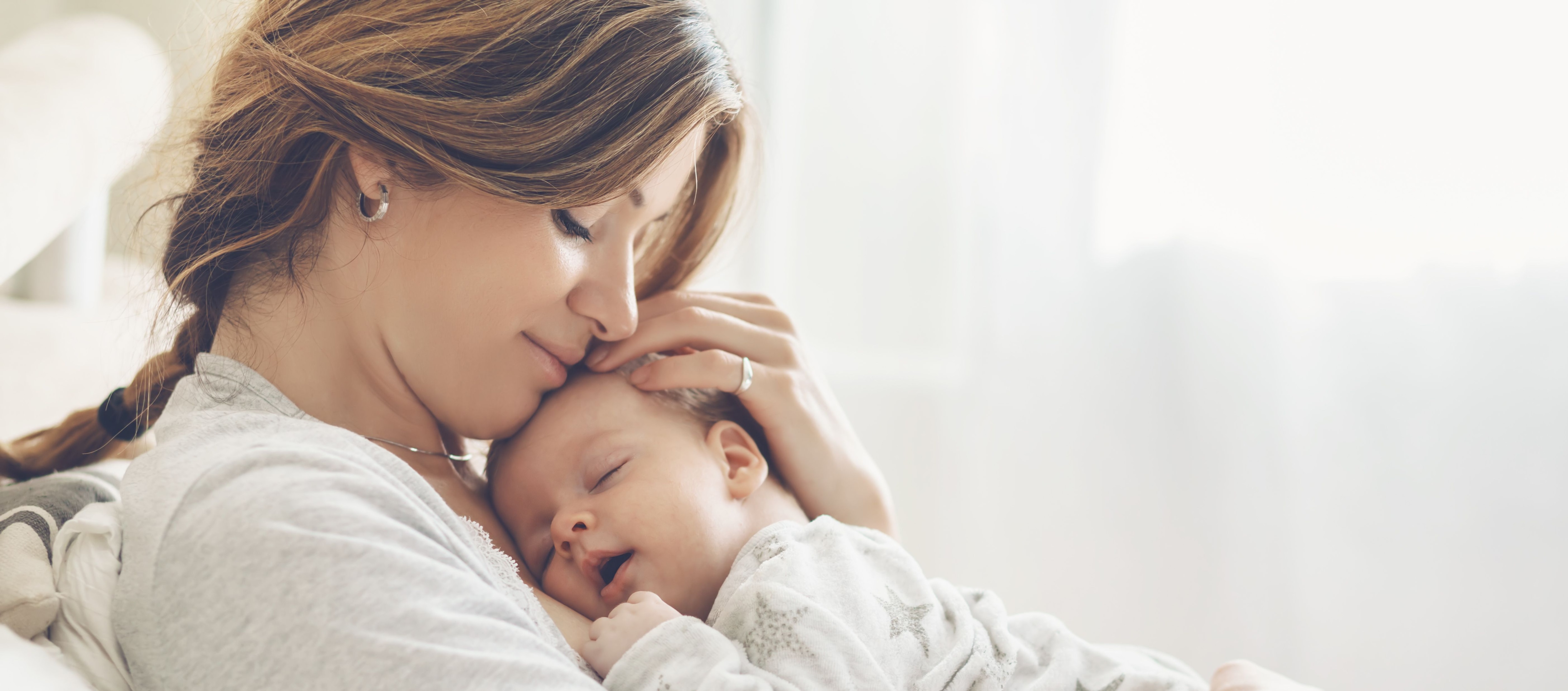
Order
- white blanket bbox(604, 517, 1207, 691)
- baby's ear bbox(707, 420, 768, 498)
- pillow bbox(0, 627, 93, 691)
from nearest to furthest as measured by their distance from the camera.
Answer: pillow bbox(0, 627, 93, 691) < white blanket bbox(604, 517, 1207, 691) < baby's ear bbox(707, 420, 768, 498)

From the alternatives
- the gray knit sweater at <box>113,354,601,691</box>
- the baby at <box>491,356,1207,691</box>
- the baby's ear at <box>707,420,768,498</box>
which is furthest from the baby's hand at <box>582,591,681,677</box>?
the baby's ear at <box>707,420,768,498</box>

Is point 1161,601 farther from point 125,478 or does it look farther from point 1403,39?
point 125,478

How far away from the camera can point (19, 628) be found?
74 cm

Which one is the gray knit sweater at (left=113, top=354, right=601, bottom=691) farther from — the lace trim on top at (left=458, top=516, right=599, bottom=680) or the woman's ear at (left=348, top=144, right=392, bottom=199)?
the woman's ear at (left=348, top=144, right=392, bottom=199)

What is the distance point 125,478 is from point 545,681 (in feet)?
1.30

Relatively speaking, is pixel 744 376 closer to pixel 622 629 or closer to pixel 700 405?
pixel 700 405

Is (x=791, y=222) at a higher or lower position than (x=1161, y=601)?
higher

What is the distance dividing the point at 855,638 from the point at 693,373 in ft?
1.16

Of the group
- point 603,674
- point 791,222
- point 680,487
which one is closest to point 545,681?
point 603,674

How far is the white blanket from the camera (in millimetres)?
829

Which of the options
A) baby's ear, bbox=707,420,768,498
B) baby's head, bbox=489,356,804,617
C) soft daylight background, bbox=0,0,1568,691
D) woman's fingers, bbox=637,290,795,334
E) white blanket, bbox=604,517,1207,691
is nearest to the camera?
white blanket, bbox=604,517,1207,691

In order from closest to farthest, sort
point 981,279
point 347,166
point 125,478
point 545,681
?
point 545,681 → point 125,478 → point 347,166 → point 981,279

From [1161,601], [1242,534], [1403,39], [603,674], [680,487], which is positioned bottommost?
[1161,601]

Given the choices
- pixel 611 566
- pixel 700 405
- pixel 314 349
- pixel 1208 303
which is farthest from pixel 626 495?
pixel 1208 303
